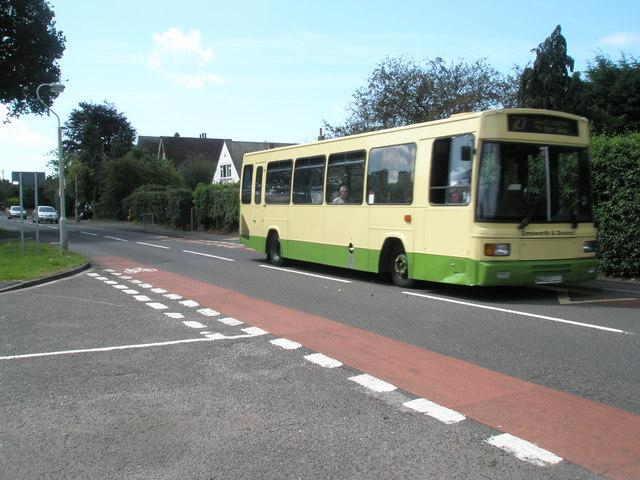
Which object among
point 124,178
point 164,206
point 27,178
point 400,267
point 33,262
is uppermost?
point 124,178

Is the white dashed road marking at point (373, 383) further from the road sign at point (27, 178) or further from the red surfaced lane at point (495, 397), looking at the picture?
the road sign at point (27, 178)

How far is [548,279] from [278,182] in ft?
27.6

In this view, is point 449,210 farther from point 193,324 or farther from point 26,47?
point 26,47

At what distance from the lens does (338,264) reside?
13367 mm

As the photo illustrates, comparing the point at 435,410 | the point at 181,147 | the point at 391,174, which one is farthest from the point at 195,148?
the point at 435,410

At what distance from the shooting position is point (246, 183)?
18062mm

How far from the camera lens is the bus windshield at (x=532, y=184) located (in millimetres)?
9477

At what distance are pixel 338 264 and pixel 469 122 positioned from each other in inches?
194

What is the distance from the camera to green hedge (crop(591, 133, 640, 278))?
469 inches

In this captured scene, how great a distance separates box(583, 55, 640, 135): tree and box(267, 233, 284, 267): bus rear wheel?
15280 mm

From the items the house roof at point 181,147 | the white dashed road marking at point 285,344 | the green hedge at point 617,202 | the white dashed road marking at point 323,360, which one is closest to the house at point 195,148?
the house roof at point 181,147

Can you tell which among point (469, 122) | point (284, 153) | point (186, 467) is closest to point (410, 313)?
point (469, 122)

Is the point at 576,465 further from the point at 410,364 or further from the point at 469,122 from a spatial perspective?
the point at 469,122

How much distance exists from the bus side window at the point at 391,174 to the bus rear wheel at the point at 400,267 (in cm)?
104
